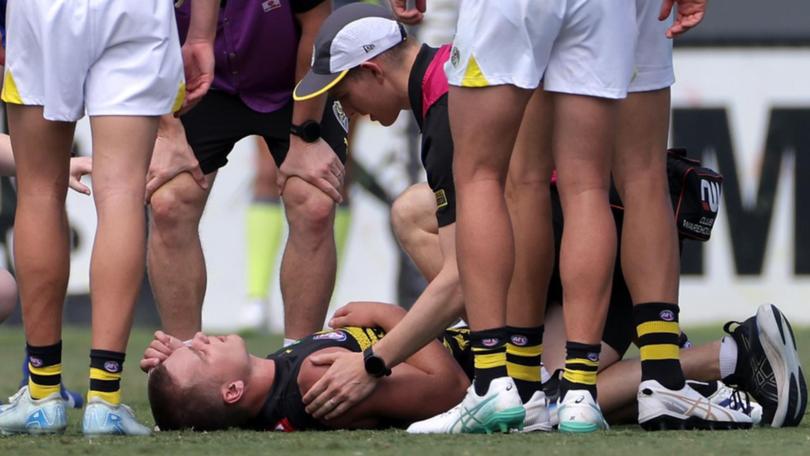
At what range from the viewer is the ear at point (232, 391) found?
3670mm

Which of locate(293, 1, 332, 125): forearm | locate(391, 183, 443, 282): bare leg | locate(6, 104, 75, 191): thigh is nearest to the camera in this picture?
locate(6, 104, 75, 191): thigh

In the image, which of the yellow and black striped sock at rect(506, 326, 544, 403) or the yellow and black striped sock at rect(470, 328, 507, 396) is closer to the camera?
the yellow and black striped sock at rect(470, 328, 507, 396)

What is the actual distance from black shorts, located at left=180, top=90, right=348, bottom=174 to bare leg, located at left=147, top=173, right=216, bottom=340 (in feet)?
0.45

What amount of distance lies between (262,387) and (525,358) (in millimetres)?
636

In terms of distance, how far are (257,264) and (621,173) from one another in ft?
13.4

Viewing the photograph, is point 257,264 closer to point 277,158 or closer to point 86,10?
point 277,158

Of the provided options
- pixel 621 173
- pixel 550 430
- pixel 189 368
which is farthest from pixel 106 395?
pixel 621 173

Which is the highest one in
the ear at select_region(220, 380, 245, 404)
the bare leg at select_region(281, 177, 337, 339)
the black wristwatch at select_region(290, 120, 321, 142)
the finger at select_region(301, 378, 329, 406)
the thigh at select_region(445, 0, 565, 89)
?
the thigh at select_region(445, 0, 565, 89)

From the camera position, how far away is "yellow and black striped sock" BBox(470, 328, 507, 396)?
3371 mm

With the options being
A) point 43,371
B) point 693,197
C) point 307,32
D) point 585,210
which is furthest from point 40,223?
point 693,197

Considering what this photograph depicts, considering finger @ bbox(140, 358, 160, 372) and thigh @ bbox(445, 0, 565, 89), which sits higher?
thigh @ bbox(445, 0, 565, 89)

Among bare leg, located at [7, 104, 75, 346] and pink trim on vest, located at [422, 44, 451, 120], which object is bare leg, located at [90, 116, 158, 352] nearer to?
bare leg, located at [7, 104, 75, 346]

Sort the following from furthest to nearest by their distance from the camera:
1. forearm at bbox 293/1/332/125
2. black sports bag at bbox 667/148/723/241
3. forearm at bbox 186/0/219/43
Answer: 1. forearm at bbox 293/1/332/125
2. forearm at bbox 186/0/219/43
3. black sports bag at bbox 667/148/723/241

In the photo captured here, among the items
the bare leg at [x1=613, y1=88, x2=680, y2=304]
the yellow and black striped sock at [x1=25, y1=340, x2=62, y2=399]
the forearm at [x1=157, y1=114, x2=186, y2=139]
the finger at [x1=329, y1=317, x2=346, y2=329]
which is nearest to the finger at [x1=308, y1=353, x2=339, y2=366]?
the finger at [x1=329, y1=317, x2=346, y2=329]
